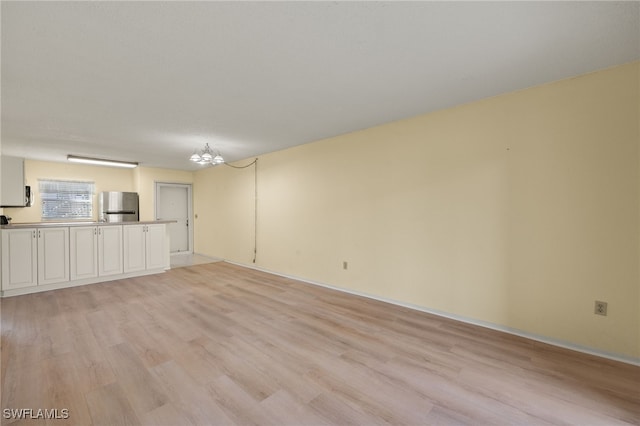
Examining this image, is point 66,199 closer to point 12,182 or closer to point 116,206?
point 116,206

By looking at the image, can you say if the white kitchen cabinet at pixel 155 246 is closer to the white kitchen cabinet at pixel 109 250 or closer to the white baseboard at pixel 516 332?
the white kitchen cabinet at pixel 109 250

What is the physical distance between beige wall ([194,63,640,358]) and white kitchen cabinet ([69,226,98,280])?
3715mm

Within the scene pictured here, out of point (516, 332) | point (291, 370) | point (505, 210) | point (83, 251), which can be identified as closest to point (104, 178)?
point (83, 251)

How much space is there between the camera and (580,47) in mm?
1933

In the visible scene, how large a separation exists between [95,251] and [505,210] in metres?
5.97

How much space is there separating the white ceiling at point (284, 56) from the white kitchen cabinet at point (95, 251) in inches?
70.7

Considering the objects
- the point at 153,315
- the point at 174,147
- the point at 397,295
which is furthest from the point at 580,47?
the point at 174,147

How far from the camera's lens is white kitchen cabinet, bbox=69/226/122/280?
4.25m

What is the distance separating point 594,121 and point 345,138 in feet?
8.97

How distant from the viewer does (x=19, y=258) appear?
150 inches

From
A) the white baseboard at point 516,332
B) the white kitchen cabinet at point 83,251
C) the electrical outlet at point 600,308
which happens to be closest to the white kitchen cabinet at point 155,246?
the white kitchen cabinet at point 83,251

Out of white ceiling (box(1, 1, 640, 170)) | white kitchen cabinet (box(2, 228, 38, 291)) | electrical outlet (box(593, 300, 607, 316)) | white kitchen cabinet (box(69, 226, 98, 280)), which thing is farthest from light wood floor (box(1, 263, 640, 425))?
white ceiling (box(1, 1, 640, 170))

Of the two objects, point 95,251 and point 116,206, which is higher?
point 116,206

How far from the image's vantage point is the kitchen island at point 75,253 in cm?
378
